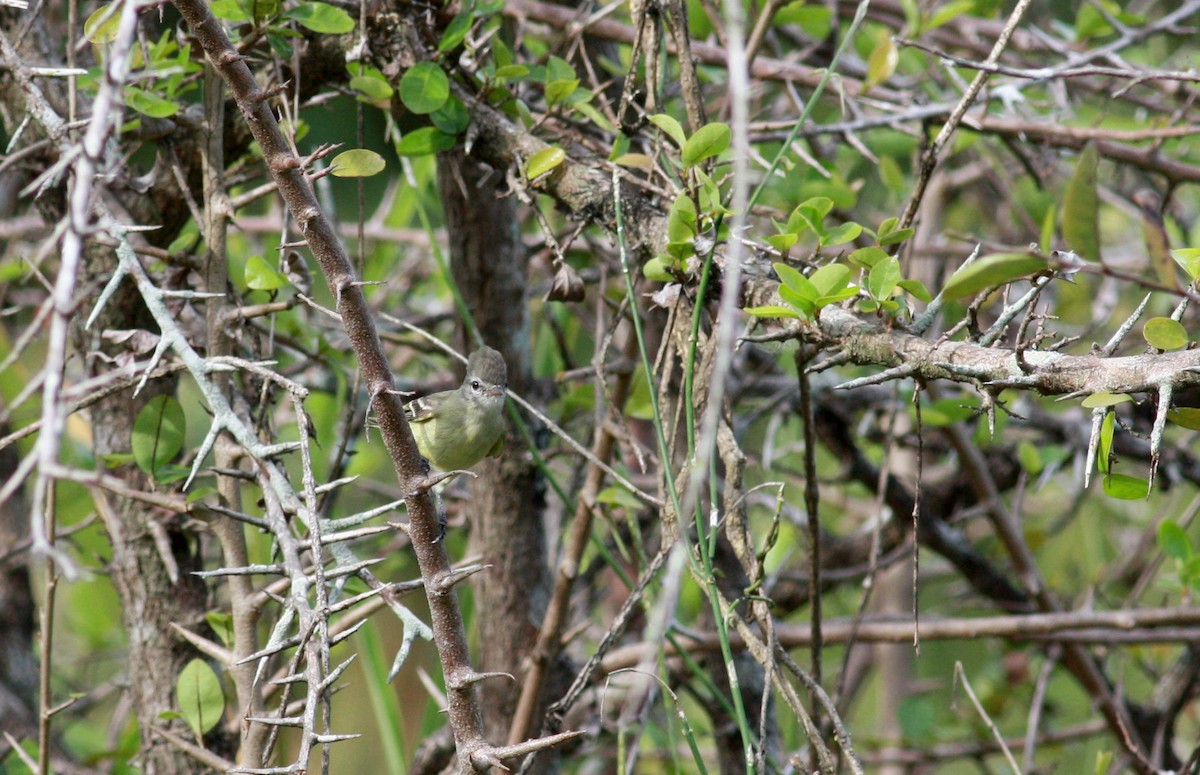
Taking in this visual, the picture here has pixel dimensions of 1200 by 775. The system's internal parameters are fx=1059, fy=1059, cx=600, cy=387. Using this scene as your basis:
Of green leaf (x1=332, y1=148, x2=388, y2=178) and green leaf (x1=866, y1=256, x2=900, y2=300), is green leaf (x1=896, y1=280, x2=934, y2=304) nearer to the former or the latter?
green leaf (x1=866, y1=256, x2=900, y2=300)

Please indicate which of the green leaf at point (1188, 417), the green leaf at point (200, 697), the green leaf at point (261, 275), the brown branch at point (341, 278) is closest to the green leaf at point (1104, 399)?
the green leaf at point (1188, 417)

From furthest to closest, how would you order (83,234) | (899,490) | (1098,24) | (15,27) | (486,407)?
1. (899,490)
2. (1098,24)
3. (486,407)
4. (15,27)
5. (83,234)

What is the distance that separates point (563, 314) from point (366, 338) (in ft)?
7.53

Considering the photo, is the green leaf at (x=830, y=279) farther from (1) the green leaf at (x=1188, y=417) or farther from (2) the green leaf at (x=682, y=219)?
(1) the green leaf at (x=1188, y=417)

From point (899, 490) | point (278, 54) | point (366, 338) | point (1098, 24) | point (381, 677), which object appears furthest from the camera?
point (899, 490)

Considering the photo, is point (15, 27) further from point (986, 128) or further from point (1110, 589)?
point (1110, 589)

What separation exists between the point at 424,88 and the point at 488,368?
0.76 m

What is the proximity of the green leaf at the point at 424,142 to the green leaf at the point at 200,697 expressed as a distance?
109cm

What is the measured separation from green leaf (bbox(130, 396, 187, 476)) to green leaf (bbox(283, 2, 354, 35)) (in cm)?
75

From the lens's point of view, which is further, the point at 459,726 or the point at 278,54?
the point at 278,54

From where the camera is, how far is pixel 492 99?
2217 millimetres

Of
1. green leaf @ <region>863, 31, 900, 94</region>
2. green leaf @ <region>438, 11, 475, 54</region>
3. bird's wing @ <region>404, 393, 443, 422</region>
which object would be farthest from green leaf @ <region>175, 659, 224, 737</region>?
green leaf @ <region>863, 31, 900, 94</region>

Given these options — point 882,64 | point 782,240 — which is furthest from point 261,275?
point 882,64

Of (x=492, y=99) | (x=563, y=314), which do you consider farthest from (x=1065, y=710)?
(x=492, y=99)
